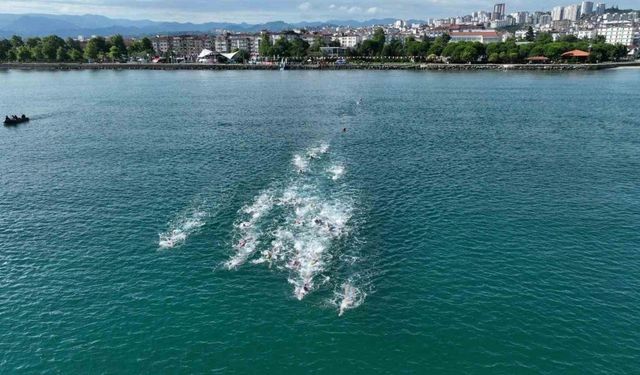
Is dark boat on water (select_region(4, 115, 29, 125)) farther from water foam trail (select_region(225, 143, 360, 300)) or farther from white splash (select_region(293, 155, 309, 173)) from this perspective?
water foam trail (select_region(225, 143, 360, 300))

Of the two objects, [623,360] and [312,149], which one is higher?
[312,149]

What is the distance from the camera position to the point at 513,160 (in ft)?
367

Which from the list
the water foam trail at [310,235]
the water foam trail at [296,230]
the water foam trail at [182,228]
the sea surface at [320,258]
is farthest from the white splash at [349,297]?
the water foam trail at [182,228]

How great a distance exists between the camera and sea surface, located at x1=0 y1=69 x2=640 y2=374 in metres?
48.6

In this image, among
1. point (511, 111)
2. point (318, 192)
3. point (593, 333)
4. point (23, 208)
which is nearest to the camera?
point (593, 333)

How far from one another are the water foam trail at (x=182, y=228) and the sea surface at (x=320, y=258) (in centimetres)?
40

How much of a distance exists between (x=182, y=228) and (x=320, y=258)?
24048mm

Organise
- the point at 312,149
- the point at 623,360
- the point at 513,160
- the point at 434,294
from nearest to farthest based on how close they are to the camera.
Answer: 1. the point at 623,360
2. the point at 434,294
3. the point at 513,160
4. the point at 312,149

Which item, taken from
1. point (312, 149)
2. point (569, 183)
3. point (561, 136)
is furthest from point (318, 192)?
point (561, 136)

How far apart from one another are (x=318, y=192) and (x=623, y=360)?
54412 mm

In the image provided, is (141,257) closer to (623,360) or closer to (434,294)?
(434,294)

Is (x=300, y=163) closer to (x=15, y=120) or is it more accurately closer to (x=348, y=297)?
(x=348, y=297)

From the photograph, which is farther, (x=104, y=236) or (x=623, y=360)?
(x=104, y=236)

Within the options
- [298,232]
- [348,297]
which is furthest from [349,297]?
[298,232]
